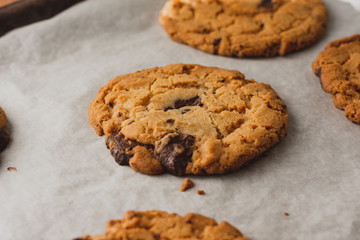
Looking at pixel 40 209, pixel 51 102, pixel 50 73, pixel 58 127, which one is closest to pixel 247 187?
pixel 40 209

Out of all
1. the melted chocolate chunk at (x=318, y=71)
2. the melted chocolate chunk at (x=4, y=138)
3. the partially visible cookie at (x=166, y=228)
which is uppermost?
the melted chocolate chunk at (x=4, y=138)

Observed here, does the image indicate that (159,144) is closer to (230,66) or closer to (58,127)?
(58,127)

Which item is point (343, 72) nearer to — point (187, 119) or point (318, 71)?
point (318, 71)

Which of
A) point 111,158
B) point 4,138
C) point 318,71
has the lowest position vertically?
point 318,71

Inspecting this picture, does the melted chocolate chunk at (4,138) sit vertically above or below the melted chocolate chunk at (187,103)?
above

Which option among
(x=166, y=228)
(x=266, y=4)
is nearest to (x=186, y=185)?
(x=166, y=228)

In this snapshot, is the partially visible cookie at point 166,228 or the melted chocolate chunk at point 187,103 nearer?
the partially visible cookie at point 166,228

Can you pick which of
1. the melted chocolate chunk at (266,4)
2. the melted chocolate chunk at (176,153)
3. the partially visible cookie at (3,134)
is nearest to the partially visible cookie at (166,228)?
the melted chocolate chunk at (176,153)

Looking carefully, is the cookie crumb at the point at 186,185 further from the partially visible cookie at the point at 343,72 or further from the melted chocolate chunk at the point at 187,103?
the partially visible cookie at the point at 343,72
